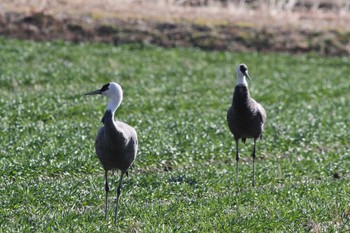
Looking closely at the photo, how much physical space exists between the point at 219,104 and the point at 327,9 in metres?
20.9

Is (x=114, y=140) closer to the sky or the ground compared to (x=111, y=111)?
closer to the ground

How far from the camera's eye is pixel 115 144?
1148 centimetres

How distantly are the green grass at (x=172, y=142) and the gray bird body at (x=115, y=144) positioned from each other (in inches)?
30.7

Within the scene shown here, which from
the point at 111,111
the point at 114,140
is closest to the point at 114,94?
the point at 111,111

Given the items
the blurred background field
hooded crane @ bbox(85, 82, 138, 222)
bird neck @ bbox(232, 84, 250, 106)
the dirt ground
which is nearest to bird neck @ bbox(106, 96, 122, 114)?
hooded crane @ bbox(85, 82, 138, 222)

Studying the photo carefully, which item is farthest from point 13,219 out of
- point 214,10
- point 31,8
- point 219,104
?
point 214,10

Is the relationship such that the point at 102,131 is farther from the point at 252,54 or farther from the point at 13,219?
the point at 252,54

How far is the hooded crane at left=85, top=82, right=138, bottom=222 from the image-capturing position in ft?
37.3

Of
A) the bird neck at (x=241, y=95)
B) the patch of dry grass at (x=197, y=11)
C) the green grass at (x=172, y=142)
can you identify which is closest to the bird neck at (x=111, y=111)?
the green grass at (x=172, y=142)

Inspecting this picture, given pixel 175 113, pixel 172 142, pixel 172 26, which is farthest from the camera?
pixel 172 26

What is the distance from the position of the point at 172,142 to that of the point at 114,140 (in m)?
5.72

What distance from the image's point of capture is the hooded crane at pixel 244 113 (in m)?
14.5

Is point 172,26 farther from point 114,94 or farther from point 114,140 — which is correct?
point 114,140

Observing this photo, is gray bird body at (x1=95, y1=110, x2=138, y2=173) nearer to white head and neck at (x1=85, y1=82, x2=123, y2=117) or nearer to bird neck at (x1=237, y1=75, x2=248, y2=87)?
white head and neck at (x1=85, y1=82, x2=123, y2=117)
